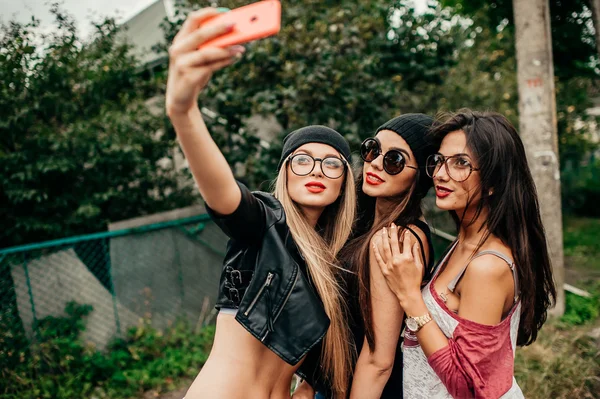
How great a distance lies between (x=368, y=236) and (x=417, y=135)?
0.56 meters

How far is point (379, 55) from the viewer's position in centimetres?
686

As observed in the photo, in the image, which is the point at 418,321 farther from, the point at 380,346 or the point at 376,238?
the point at 376,238

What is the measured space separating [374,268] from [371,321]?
233mm

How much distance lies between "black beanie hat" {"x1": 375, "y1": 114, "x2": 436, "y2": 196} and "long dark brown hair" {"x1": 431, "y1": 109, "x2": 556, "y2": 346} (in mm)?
288

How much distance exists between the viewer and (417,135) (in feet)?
7.48

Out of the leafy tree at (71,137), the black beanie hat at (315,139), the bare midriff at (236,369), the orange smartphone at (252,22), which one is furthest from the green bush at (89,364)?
the orange smartphone at (252,22)

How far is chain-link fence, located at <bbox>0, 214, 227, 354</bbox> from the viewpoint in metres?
4.93

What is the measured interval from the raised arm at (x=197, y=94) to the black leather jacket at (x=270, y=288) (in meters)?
0.23

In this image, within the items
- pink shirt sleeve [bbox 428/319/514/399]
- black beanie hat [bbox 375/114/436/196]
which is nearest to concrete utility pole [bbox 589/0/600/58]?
black beanie hat [bbox 375/114/436/196]

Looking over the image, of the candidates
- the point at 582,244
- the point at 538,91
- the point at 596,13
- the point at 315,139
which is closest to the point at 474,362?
the point at 315,139

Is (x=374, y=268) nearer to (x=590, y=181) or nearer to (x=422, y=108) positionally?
(x=422, y=108)

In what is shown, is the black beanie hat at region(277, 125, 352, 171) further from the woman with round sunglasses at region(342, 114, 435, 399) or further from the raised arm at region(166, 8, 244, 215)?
the raised arm at region(166, 8, 244, 215)

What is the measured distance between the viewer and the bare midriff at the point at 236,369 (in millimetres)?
1773

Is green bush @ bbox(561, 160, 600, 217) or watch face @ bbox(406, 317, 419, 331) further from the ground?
green bush @ bbox(561, 160, 600, 217)
